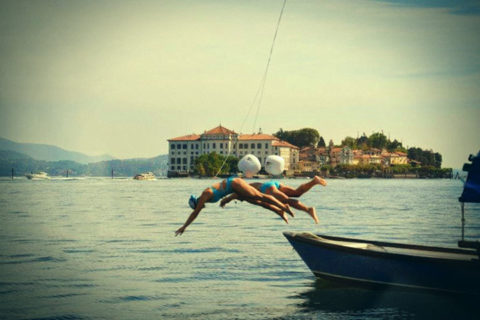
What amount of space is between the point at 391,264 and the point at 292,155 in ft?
533

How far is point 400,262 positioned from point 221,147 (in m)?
155

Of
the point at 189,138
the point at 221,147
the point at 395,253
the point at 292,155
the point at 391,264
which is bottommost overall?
the point at 391,264

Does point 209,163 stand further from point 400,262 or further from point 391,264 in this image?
point 400,262

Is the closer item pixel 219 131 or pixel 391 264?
pixel 391 264

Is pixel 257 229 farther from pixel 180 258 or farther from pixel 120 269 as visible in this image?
pixel 120 269

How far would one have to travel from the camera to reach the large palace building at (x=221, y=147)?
164500 mm

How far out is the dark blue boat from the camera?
1305cm

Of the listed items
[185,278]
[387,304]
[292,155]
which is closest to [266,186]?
[387,304]

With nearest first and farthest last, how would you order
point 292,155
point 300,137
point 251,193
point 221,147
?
point 251,193, point 221,147, point 292,155, point 300,137

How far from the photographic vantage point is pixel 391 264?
1418cm

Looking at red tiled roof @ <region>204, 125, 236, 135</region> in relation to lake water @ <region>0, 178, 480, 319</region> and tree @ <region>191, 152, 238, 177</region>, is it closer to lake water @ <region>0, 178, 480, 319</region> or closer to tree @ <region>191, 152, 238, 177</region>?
tree @ <region>191, 152, 238, 177</region>

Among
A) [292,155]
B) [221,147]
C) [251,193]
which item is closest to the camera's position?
[251,193]

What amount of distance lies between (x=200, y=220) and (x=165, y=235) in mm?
10143

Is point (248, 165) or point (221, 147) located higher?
point (221, 147)
